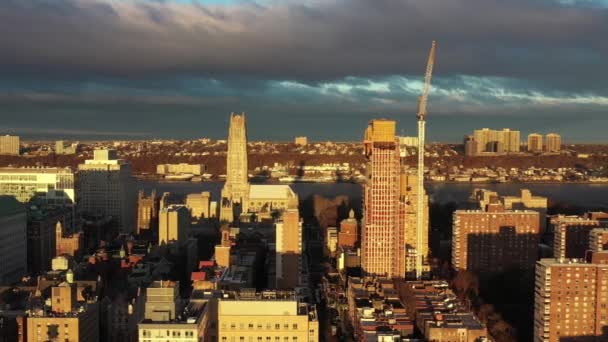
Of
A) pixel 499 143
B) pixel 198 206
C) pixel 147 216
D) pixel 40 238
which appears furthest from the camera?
pixel 499 143

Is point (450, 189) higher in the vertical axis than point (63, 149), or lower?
lower

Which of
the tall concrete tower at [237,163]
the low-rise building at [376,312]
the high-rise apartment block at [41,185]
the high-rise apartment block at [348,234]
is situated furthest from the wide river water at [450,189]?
the low-rise building at [376,312]

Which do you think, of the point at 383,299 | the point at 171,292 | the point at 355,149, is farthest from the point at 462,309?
the point at 355,149

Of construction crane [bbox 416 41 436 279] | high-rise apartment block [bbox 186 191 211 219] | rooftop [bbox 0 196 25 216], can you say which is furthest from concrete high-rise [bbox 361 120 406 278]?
high-rise apartment block [bbox 186 191 211 219]

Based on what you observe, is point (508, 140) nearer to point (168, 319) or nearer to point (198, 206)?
point (198, 206)

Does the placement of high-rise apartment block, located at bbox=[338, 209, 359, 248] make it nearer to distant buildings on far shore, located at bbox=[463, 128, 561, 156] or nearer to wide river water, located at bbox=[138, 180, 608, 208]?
wide river water, located at bbox=[138, 180, 608, 208]

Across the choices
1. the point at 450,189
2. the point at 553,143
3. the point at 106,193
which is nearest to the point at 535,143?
the point at 553,143
